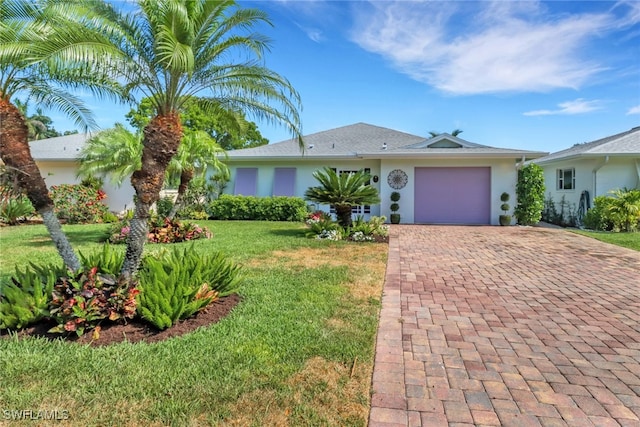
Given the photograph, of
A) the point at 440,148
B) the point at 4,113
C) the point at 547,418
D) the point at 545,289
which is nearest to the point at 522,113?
the point at 440,148

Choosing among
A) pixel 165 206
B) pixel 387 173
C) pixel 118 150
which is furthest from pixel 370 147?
pixel 118 150

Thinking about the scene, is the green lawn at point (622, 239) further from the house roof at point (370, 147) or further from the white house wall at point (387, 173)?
the house roof at point (370, 147)

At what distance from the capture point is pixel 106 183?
1767cm

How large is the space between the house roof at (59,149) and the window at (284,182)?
9.28m

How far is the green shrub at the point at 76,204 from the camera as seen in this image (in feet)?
49.1

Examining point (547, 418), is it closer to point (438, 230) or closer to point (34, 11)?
point (34, 11)

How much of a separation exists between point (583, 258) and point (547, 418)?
710cm

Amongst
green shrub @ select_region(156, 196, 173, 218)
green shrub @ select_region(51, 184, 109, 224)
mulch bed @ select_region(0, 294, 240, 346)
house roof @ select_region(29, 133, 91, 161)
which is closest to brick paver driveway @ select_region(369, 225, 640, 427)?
mulch bed @ select_region(0, 294, 240, 346)

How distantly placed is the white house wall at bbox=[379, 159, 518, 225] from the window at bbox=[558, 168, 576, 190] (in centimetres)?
394

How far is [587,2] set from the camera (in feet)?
28.5

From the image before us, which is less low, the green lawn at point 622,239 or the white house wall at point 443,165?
the white house wall at point 443,165

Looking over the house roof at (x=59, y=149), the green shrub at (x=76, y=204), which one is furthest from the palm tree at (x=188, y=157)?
the house roof at (x=59, y=149)

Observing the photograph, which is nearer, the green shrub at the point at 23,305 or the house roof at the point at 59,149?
the green shrub at the point at 23,305

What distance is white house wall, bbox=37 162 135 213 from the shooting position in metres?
17.6
